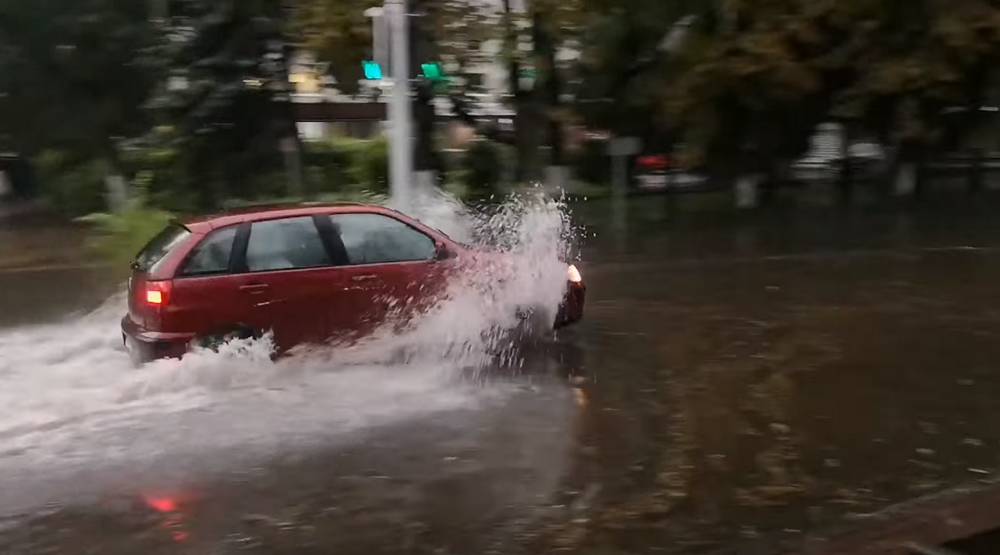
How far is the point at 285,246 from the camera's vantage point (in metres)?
8.55

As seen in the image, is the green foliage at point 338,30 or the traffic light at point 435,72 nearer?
the green foliage at point 338,30

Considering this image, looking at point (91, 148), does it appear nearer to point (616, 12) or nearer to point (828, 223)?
point (616, 12)

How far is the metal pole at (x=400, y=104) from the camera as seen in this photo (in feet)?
35.9

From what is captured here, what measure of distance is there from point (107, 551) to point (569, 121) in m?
14.2

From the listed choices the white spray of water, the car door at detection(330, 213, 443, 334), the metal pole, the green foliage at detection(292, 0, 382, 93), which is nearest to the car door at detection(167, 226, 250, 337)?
the white spray of water

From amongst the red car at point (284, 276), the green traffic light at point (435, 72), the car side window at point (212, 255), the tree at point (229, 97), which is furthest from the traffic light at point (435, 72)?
the car side window at point (212, 255)

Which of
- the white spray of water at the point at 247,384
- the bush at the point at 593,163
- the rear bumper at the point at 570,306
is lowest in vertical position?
the white spray of water at the point at 247,384

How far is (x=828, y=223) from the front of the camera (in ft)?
59.6

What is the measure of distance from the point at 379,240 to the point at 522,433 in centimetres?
252

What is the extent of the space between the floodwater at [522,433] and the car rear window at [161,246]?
85 centimetres

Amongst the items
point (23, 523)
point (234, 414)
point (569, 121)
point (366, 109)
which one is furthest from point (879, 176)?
point (23, 523)

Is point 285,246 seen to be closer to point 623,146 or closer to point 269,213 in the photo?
point 269,213

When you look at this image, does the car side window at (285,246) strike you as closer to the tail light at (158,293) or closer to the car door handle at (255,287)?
the car door handle at (255,287)

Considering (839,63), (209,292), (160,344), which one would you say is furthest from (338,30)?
(160,344)
